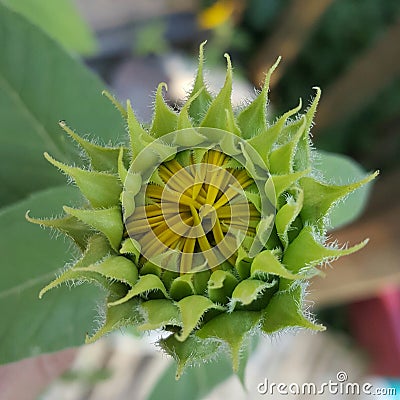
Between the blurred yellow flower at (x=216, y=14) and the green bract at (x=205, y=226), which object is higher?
the blurred yellow flower at (x=216, y=14)

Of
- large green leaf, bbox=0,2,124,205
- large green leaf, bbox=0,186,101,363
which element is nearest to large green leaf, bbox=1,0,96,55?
large green leaf, bbox=0,2,124,205

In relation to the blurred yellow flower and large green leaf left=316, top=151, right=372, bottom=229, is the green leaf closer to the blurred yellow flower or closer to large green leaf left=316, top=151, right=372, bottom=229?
large green leaf left=316, top=151, right=372, bottom=229

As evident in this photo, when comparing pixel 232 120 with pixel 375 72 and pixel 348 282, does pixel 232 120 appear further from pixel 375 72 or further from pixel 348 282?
pixel 375 72

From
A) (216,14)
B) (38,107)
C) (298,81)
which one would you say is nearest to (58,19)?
(38,107)

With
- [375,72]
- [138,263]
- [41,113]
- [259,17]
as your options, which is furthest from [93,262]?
[259,17]

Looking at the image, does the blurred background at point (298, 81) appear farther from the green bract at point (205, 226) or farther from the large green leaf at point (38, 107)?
the green bract at point (205, 226)

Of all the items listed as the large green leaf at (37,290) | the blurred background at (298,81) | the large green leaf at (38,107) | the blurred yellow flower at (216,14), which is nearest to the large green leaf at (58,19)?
the large green leaf at (38,107)
